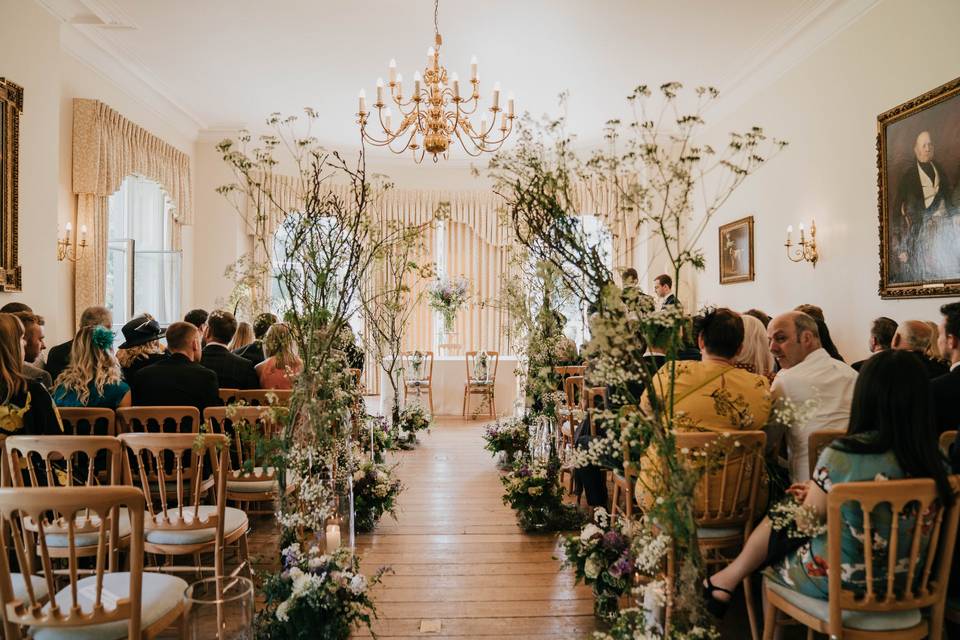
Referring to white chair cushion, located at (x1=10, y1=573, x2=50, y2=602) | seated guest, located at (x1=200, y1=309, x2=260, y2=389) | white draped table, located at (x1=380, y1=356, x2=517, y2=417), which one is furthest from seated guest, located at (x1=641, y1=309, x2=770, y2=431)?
white draped table, located at (x1=380, y1=356, x2=517, y2=417)

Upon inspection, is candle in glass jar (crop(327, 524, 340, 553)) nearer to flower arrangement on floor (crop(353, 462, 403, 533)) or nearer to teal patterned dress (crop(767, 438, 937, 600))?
flower arrangement on floor (crop(353, 462, 403, 533))

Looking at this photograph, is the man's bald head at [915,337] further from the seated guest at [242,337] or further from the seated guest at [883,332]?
the seated guest at [242,337]

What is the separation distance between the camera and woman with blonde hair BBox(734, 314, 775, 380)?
145 inches

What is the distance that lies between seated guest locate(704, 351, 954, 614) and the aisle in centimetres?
126

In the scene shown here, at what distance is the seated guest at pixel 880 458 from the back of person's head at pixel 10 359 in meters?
3.03

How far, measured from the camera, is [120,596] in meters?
1.96

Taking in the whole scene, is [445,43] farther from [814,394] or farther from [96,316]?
[814,394]

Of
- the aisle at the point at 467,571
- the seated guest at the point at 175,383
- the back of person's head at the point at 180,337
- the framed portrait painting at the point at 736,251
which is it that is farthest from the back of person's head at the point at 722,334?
the framed portrait painting at the point at 736,251

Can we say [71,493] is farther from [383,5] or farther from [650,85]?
[650,85]

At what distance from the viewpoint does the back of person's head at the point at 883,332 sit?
4145mm

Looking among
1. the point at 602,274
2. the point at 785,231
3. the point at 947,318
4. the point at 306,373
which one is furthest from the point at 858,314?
the point at 306,373

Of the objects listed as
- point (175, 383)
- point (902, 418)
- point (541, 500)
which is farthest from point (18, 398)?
point (902, 418)

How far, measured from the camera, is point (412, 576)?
3344 millimetres

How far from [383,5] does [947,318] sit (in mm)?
4662
